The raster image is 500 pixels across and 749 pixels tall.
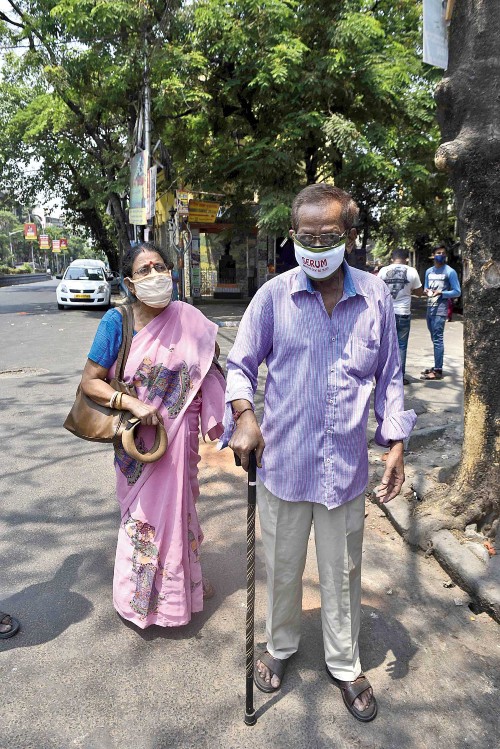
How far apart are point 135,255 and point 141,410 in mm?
738

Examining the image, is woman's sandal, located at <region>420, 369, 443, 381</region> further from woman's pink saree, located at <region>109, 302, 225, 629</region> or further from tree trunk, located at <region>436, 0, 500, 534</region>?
woman's pink saree, located at <region>109, 302, 225, 629</region>

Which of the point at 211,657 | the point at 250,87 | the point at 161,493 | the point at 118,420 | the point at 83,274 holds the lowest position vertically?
the point at 211,657

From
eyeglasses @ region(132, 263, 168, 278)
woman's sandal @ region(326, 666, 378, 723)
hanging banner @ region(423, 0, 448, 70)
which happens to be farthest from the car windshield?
woman's sandal @ region(326, 666, 378, 723)

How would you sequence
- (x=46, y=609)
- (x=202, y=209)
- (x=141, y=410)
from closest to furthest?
1. (x=141, y=410)
2. (x=46, y=609)
3. (x=202, y=209)

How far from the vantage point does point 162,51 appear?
11.6 m

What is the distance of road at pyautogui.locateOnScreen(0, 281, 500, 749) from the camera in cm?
206

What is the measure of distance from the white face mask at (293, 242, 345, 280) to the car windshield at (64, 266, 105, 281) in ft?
58.6

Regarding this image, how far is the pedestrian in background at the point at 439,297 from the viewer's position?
24.9 ft

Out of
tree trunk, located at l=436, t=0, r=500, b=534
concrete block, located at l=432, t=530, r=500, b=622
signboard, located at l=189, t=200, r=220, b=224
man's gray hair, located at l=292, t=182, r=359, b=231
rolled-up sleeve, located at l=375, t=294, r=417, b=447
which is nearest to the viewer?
man's gray hair, located at l=292, t=182, r=359, b=231

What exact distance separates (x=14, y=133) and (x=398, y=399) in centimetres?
1819

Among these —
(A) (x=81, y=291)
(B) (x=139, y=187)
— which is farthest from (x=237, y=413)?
(A) (x=81, y=291)

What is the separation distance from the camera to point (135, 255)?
103 inches

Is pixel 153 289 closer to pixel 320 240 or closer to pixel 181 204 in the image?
pixel 320 240

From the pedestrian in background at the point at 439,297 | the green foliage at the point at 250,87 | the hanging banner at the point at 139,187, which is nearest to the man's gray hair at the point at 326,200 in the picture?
the pedestrian in background at the point at 439,297
